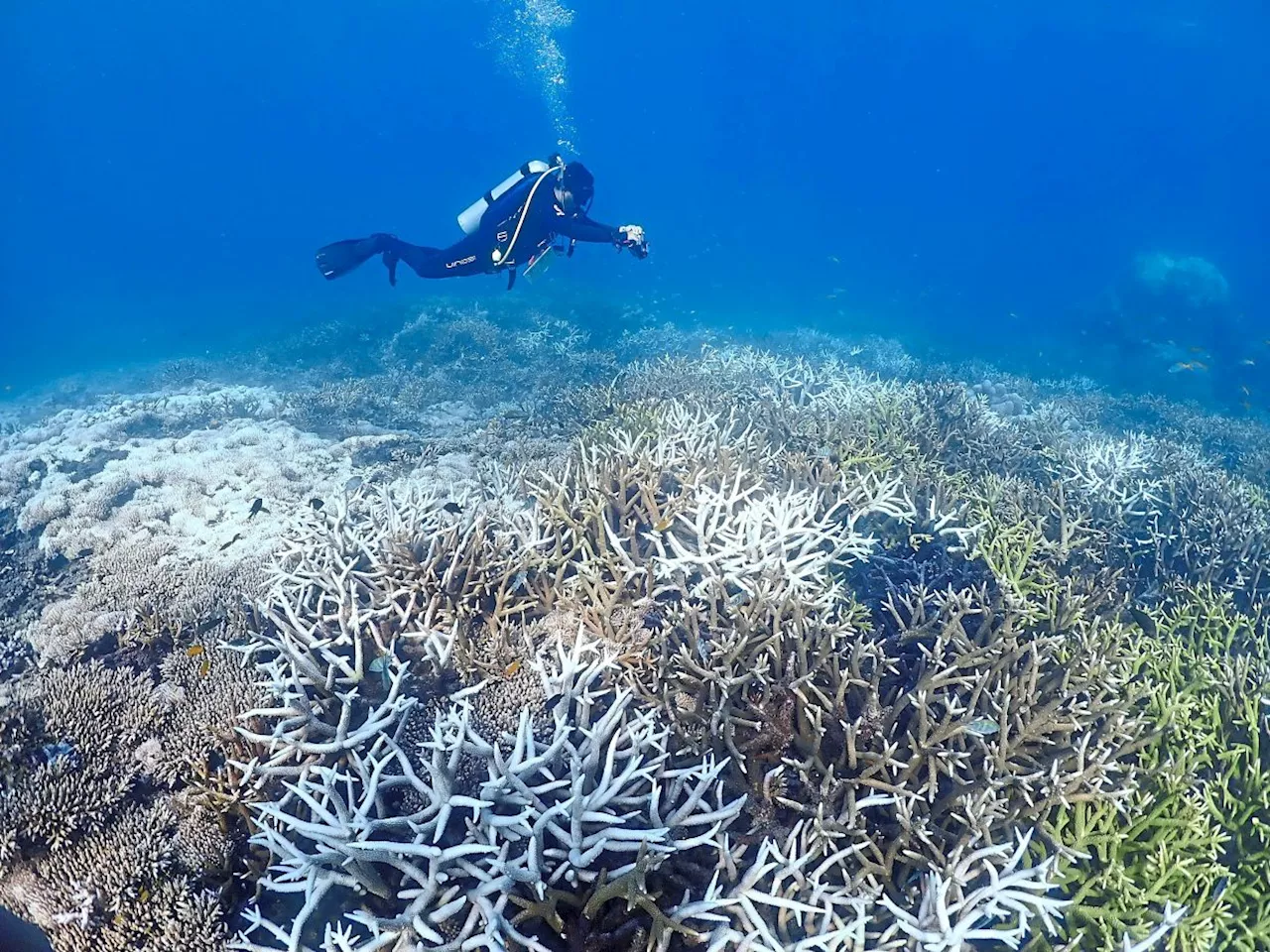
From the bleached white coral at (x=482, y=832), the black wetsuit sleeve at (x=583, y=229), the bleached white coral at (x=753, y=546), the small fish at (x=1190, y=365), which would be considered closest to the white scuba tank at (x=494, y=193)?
the black wetsuit sleeve at (x=583, y=229)

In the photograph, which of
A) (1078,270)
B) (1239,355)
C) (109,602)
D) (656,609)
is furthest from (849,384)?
(1078,270)

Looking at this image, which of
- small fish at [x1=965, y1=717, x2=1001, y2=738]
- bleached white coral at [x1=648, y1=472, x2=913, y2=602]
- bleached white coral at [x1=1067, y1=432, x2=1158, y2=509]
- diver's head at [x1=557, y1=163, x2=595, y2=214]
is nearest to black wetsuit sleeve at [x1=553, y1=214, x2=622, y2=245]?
diver's head at [x1=557, y1=163, x2=595, y2=214]

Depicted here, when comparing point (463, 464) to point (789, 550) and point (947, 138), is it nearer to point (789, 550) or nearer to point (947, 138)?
point (789, 550)

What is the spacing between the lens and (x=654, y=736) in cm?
287

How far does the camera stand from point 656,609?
4012 millimetres

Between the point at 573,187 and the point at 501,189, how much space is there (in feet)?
4.02

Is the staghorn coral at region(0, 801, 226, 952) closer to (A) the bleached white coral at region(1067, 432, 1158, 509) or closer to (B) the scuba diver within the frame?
(B) the scuba diver

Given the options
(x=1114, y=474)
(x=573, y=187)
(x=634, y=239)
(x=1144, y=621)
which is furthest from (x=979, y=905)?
(x=573, y=187)

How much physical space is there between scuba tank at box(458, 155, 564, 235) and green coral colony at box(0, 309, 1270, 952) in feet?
15.5

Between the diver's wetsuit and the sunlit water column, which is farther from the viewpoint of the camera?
the sunlit water column

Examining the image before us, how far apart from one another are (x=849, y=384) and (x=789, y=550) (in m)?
5.88

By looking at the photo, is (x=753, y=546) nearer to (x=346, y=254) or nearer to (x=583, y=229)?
(x=583, y=229)

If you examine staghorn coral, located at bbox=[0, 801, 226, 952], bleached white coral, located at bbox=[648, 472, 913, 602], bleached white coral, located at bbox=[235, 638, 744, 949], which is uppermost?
bleached white coral, located at bbox=[648, 472, 913, 602]

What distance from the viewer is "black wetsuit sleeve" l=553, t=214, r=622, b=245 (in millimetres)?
7613
